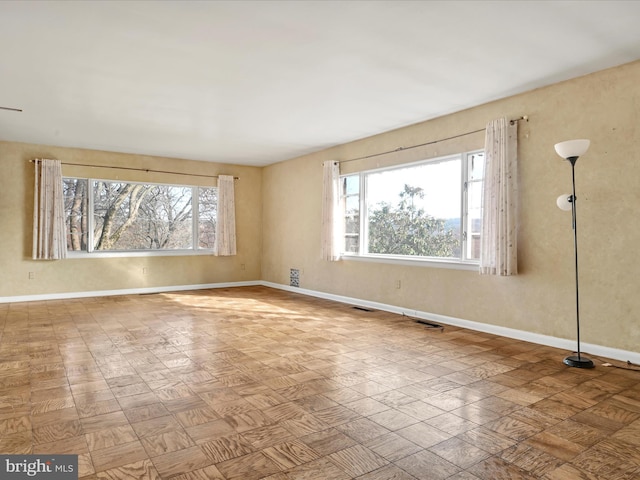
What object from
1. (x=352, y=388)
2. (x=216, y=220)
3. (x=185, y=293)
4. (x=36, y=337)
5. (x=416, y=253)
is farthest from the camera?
(x=216, y=220)

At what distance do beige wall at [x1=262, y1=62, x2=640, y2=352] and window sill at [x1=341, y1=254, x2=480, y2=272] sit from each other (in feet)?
0.23

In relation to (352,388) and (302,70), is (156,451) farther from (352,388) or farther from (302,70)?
(302,70)

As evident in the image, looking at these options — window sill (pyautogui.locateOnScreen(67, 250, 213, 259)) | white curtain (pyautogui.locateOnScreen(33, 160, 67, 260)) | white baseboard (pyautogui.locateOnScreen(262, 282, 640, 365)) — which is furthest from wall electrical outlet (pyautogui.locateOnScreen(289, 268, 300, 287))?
white curtain (pyautogui.locateOnScreen(33, 160, 67, 260))

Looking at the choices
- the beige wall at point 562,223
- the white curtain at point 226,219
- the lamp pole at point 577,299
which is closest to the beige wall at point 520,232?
the beige wall at point 562,223

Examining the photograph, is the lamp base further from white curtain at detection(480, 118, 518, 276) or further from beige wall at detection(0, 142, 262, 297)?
beige wall at detection(0, 142, 262, 297)

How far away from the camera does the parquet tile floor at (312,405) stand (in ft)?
6.29

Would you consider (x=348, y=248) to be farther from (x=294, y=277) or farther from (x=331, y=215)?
(x=294, y=277)

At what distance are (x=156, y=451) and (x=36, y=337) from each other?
124 inches

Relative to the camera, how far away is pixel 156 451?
201cm

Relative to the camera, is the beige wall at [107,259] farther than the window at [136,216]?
No

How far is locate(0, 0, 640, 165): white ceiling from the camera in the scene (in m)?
2.69

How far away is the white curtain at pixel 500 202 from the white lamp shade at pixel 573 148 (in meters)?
0.75

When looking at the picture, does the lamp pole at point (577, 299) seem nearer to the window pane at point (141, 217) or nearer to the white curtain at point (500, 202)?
the white curtain at point (500, 202)

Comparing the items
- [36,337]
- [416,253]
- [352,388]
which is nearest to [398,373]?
[352,388]
